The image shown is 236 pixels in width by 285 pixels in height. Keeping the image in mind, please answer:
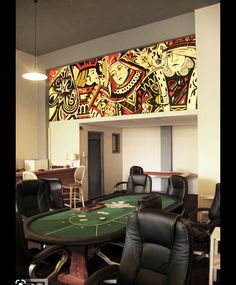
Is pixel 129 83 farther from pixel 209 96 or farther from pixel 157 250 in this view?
pixel 157 250

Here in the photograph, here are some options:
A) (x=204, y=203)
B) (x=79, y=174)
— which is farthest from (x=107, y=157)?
(x=204, y=203)

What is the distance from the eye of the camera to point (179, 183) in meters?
4.45

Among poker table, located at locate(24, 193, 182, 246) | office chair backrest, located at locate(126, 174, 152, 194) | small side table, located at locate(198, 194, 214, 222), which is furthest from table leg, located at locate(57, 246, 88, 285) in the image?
small side table, located at locate(198, 194, 214, 222)

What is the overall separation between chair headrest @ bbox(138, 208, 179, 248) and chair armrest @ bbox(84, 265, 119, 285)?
35 centimetres

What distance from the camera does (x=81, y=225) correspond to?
2734 mm

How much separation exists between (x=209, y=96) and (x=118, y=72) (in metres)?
2.53

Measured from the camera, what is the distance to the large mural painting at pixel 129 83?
5427 millimetres

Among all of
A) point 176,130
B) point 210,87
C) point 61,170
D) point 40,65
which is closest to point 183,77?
point 210,87

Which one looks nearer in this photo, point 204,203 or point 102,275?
point 102,275

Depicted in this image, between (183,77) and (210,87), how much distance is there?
0.82 metres

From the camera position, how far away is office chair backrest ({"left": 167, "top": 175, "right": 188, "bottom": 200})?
14.2 feet
